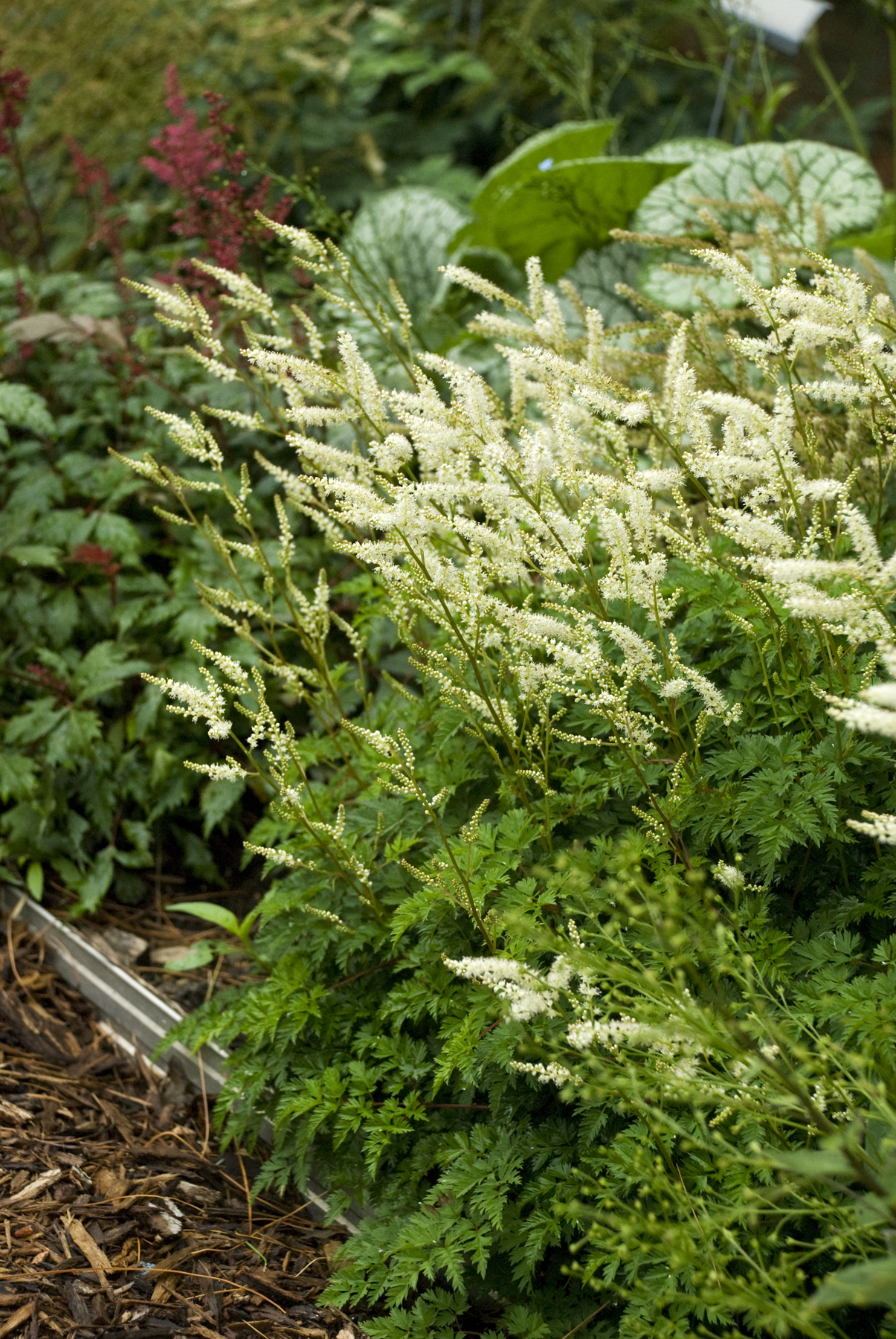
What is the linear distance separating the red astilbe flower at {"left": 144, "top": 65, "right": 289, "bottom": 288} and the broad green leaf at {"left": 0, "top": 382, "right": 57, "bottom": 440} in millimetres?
589

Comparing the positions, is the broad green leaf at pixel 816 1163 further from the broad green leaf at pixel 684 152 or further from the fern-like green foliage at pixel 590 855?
the broad green leaf at pixel 684 152

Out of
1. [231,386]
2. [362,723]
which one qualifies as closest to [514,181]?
[231,386]

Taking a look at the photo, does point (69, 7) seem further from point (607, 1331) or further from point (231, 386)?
point (607, 1331)

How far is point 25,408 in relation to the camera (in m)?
3.03

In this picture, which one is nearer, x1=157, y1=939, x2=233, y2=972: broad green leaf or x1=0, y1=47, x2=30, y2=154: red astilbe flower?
x1=157, y1=939, x2=233, y2=972: broad green leaf

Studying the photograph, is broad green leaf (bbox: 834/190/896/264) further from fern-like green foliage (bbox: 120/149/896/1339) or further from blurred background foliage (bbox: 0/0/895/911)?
fern-like green foliage (bbox: 120/149/896/1339)

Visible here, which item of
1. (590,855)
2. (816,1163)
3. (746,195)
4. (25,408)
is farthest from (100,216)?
(816,1163)

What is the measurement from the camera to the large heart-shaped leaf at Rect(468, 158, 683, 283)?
352 centimetres

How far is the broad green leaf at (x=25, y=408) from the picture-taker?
119 inches

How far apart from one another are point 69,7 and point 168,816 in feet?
15.1

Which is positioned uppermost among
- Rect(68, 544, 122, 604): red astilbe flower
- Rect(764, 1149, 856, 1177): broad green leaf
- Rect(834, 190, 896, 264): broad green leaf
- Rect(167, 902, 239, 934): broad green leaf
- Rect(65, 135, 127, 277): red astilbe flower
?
Rect(65, 135, 127, 277): red astilbe flower

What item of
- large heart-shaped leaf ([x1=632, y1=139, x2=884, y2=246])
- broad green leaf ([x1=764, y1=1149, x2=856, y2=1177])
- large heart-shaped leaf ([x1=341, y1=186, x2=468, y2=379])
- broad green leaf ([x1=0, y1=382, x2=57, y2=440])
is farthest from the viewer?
large heart-shaped leaf ([x1=341, y1=186, x2=468, y2=379])

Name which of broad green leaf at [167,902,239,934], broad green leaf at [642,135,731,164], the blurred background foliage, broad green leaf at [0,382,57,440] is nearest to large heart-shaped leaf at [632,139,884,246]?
broad green leaf at [642,135,731,164]

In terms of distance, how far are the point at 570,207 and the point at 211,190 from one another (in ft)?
4.33
